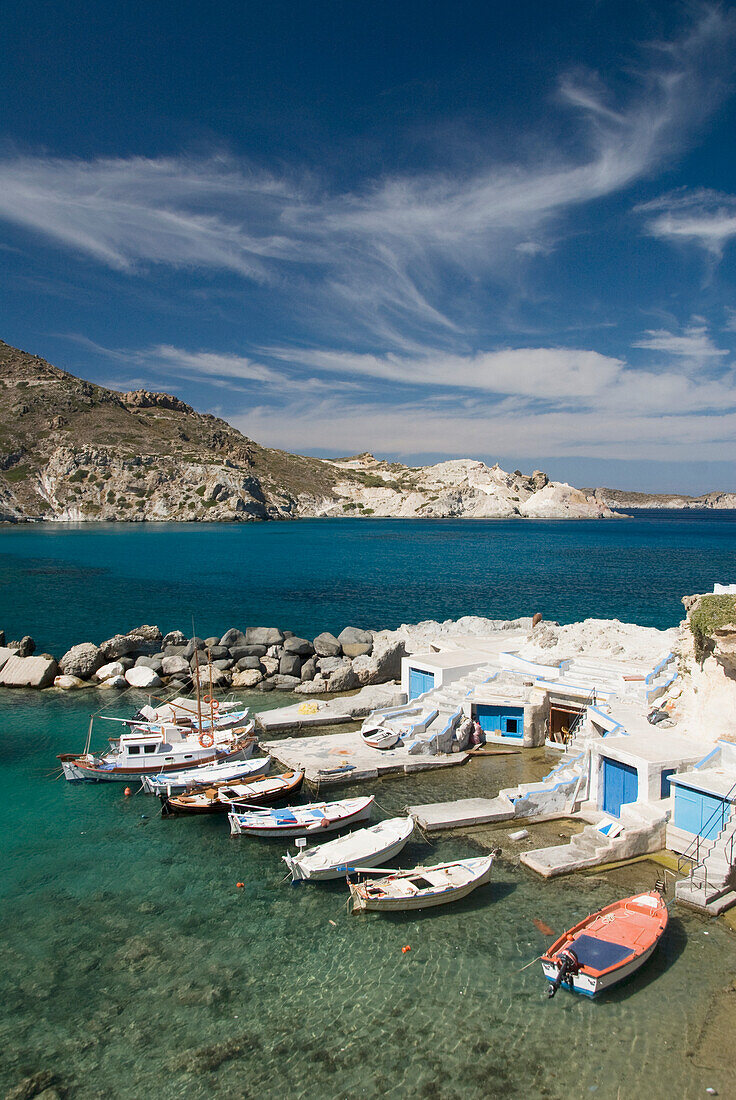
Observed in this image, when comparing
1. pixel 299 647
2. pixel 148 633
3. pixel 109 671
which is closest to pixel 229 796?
pixel 109 671

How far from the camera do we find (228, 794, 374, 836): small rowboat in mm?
17969

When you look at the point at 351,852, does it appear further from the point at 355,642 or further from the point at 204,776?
the point at 355,642

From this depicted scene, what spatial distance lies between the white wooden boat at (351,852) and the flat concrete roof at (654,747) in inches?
252

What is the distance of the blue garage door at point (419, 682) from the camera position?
2925 cm

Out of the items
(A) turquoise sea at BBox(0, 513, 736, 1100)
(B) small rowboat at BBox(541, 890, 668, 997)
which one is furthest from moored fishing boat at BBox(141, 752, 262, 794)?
(B) small rowboat at BBox(541, 890, 668, 997)

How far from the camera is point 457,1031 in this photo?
1124cm

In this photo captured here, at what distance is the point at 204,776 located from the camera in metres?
21.6

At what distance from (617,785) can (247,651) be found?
80.4 ft

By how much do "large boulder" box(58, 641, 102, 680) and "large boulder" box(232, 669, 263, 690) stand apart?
7.87m

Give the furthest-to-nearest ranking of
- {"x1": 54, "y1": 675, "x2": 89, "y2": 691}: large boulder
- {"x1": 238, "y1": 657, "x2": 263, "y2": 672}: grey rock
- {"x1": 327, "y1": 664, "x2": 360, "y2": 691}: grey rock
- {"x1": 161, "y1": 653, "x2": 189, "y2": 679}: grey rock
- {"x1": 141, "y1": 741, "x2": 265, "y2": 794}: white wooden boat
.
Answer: {"x1": 238, "y1": 657, "x2": 263, "y2": 672}: grey rock, {"x1": 161, "y1": 653, "x2": 189, "y2": 679}: grey rock, {"x1": 54, "y1": 675, "x2": 89, "y2": 691}: large boulder, {"x1": 327, "y1": 664, "x2": 360, "y2": 691}: grey rock, {"x1": 141, "y1": 741, "x2": 265, "y2": 794}: white wooden boat

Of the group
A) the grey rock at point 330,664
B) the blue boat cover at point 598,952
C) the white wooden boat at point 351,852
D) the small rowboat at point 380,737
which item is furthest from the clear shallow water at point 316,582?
the blue boat cover at point 598,952

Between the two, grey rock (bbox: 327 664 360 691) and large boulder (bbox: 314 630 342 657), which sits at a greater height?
large boulder (bbox: 314 630 342 657)

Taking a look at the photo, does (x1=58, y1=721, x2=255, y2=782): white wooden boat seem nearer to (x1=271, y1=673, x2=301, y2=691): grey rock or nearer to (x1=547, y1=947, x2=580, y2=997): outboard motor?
(x1=271, y1=673, x2=301, y2=691): grey rock

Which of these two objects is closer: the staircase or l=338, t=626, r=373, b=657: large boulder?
the staircase
